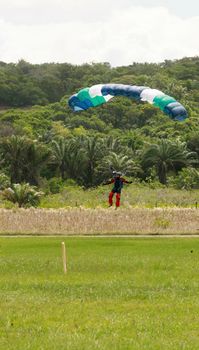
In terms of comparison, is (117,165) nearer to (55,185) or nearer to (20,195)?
(55,185)

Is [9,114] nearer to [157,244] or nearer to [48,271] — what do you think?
[157,244]

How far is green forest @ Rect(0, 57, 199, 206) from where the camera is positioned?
6050 centimetres

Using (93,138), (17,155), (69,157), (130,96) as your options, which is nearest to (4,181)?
(17,155)

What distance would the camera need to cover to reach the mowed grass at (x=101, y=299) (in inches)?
366

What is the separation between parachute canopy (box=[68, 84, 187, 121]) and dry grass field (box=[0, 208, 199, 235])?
25.6ft

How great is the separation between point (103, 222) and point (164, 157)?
35.6 metres

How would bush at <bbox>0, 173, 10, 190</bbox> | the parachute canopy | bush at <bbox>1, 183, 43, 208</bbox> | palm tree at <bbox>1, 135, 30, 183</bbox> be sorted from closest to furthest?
1. the parachute canopy
2. bush at <bbox>1, 183, 43, 208</bbox>
3. bush at <bbox>0, 173, 10, 190</bbox>
4. palm tree at <bbox>1, 135, 30, 183</bbox>

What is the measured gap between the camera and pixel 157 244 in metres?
23.9

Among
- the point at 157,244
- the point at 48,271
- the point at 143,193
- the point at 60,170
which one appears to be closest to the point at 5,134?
the point at 60,170

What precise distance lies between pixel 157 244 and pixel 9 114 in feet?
237

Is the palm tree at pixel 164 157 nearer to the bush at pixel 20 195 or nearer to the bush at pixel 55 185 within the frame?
the bush at pixel 55 185

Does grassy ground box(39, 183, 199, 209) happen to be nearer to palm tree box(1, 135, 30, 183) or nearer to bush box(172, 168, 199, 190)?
bush box(172, 168, 199, 190)

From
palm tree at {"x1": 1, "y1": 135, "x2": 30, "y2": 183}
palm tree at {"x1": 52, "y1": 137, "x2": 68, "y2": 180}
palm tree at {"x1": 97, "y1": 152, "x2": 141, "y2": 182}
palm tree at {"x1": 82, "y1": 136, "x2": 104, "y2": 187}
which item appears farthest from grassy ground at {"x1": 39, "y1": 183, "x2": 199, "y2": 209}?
palm tree at {"x1": 52, "y1": 137, "x2": 68, "y2": 180}

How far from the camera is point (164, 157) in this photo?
211ft
